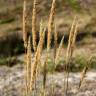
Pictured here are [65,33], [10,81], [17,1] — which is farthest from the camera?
[17,1]

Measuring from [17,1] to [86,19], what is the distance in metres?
1.19

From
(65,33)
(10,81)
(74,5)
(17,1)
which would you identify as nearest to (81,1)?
(74,5)

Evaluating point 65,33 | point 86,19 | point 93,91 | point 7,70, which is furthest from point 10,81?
point 86,19

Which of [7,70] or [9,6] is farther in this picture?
[9,6]

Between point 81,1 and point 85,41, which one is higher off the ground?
point 81,1

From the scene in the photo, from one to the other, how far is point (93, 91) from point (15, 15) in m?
2.80

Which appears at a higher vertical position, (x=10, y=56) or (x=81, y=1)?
(x=81, y=1)

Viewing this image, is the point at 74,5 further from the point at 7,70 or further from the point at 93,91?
the point at 93,91

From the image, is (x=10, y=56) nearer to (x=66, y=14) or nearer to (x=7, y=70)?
(x=7, y=70)

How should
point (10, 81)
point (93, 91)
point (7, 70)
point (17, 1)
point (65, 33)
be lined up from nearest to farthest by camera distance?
point (93, 91) → point (10, 81) → point (7, 70) → point (65, 33) → point (17, 1)

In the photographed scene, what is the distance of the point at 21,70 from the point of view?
482 centimetres

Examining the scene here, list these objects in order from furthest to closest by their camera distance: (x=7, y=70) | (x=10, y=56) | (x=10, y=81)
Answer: (x=10, y=56) < (x=7, y=70) < (x=10, y=81)

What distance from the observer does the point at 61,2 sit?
6.66 meters

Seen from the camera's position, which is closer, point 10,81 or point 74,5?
point 10,81
